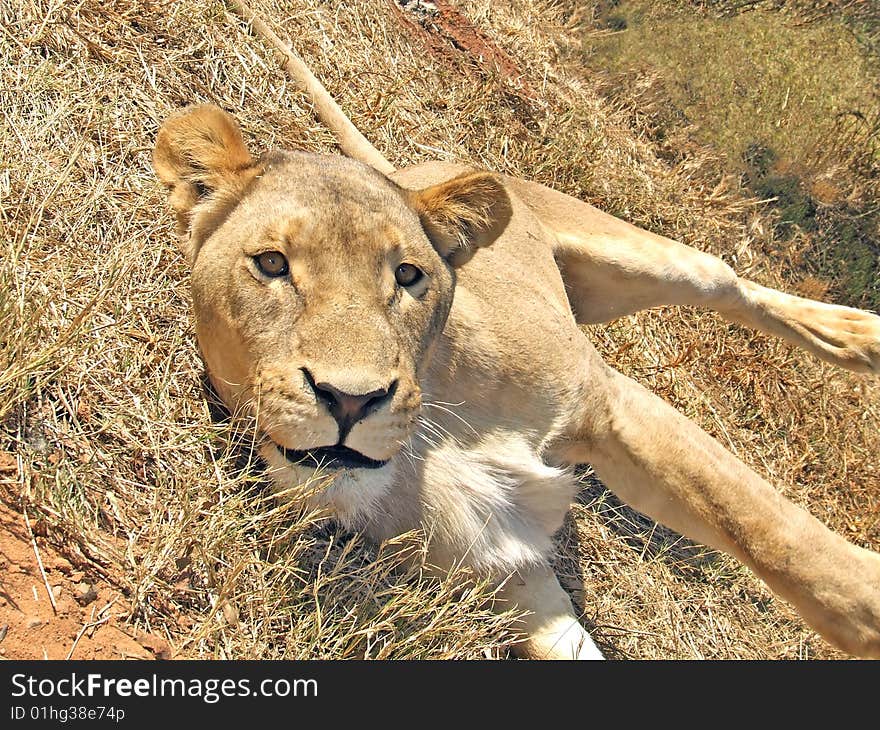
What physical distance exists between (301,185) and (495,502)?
3.79 ft

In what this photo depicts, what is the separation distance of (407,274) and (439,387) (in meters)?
0.42

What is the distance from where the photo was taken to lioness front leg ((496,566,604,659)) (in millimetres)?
3021

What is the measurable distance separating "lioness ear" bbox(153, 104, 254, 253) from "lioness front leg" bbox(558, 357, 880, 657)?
1.33 metres

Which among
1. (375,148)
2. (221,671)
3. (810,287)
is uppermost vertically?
(375,148)

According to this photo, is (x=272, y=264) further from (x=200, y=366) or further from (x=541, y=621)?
(x=541, y=621)

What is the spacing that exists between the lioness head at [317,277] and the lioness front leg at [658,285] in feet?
4.59

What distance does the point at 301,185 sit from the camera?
98.7 inches

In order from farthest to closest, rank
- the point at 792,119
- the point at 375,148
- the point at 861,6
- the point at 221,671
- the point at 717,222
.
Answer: the point at 861,6, the point at 792,119, the point at 717,222, the point at 375,148, the point at 221,671

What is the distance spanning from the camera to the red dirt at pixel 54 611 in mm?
1864

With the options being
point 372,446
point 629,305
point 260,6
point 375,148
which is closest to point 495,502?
point 372,446

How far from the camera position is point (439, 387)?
9.04ft

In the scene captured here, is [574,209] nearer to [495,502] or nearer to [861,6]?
[495,502]

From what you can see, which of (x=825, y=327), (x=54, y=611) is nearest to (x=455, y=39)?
(x=825, y=327)

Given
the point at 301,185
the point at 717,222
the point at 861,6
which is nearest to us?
the point at 301,185
